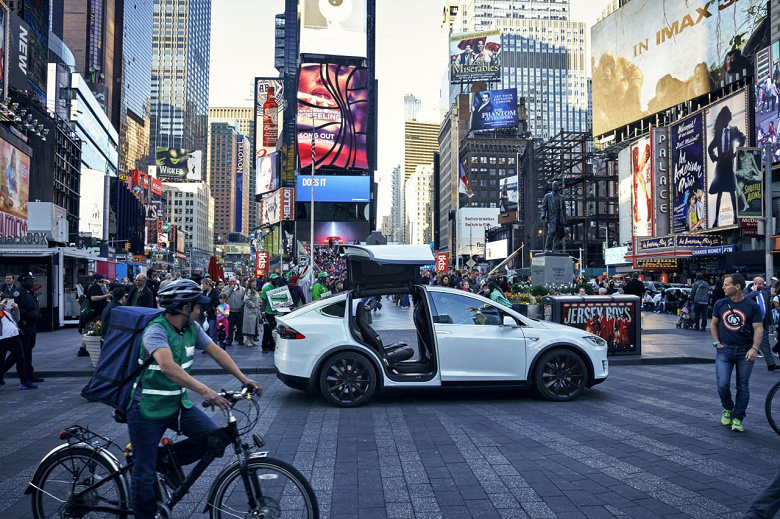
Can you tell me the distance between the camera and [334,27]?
83375 mm

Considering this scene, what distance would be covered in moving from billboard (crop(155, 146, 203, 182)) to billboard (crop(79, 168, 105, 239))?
90.1 m

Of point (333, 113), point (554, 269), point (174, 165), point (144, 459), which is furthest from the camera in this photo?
point (174, 165)

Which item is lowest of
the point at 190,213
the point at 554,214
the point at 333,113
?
the point at 554,214

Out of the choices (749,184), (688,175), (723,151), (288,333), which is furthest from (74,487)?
(688,175)

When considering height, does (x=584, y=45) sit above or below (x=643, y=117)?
above

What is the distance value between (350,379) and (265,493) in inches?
180

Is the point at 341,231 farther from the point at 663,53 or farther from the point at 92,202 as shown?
the point at 663,53

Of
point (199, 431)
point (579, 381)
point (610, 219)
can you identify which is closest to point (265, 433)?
point (199, 431)

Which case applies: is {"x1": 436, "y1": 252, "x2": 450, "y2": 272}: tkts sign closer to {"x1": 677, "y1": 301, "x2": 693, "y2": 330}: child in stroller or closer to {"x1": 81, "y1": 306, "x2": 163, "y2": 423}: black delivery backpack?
{"x1": 677, "y1": 301, "x2": 693, "y2": 330}: child in stroller

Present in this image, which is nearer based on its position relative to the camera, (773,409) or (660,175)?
(773,409)

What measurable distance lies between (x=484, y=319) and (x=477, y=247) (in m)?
A: 109

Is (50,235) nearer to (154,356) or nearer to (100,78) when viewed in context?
(154,356)

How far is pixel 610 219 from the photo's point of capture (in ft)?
235

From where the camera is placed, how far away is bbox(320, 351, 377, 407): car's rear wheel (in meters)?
8.01
